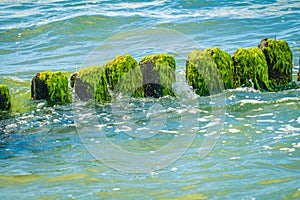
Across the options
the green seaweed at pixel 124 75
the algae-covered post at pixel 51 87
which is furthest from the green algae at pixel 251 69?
the algae-covered post at pixel 51 87

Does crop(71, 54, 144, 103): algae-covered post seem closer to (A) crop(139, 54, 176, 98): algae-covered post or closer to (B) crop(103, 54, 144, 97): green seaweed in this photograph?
(B) crop(103, 54, 144, 97): green seaweed

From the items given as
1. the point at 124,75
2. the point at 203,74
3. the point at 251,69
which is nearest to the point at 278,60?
the point at 251,69

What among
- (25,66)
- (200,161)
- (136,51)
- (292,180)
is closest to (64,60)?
(25,66)

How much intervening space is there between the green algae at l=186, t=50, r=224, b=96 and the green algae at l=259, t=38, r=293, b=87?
3.52 ft

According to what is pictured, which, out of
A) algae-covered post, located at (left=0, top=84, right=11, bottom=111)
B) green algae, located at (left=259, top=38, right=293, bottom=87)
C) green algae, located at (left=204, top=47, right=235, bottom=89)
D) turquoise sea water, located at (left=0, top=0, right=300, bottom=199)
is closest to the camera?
turquoise sea water, located at (left=0, top=0, right=300, bottom=199)

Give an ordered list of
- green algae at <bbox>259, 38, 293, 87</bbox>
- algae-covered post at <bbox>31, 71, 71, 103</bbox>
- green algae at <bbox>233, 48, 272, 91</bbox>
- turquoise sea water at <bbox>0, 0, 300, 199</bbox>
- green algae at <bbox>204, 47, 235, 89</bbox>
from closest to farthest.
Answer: turquoise sea water at <bbox>0, 0, 300, 199</bbox>
algae-covered post at <bbox>31, 71, 71, 103</bbox>
green algae at <bbox>204, 47, 235, 89</bbox>
green algae at <bbox>233, 48, 272, 91</bbox>
green algae at <bbox>259, 38, 293, 87</bbox>

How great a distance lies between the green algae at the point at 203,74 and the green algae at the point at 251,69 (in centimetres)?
41

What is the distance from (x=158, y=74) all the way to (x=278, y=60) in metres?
2.31

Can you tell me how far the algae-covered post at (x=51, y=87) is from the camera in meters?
9.61

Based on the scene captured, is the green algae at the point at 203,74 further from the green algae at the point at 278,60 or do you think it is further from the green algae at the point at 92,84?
the green algae at the point at 92,84

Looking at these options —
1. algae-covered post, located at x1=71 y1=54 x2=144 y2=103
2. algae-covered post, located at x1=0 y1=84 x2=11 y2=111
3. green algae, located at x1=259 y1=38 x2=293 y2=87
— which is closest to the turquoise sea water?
algae-covered post, located at x1=0 y1=84 x2=11 y2=111

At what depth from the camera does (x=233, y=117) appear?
8.64 meters

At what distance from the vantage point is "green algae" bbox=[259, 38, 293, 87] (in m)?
10.2

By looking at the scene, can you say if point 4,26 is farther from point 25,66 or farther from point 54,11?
point 25,66
